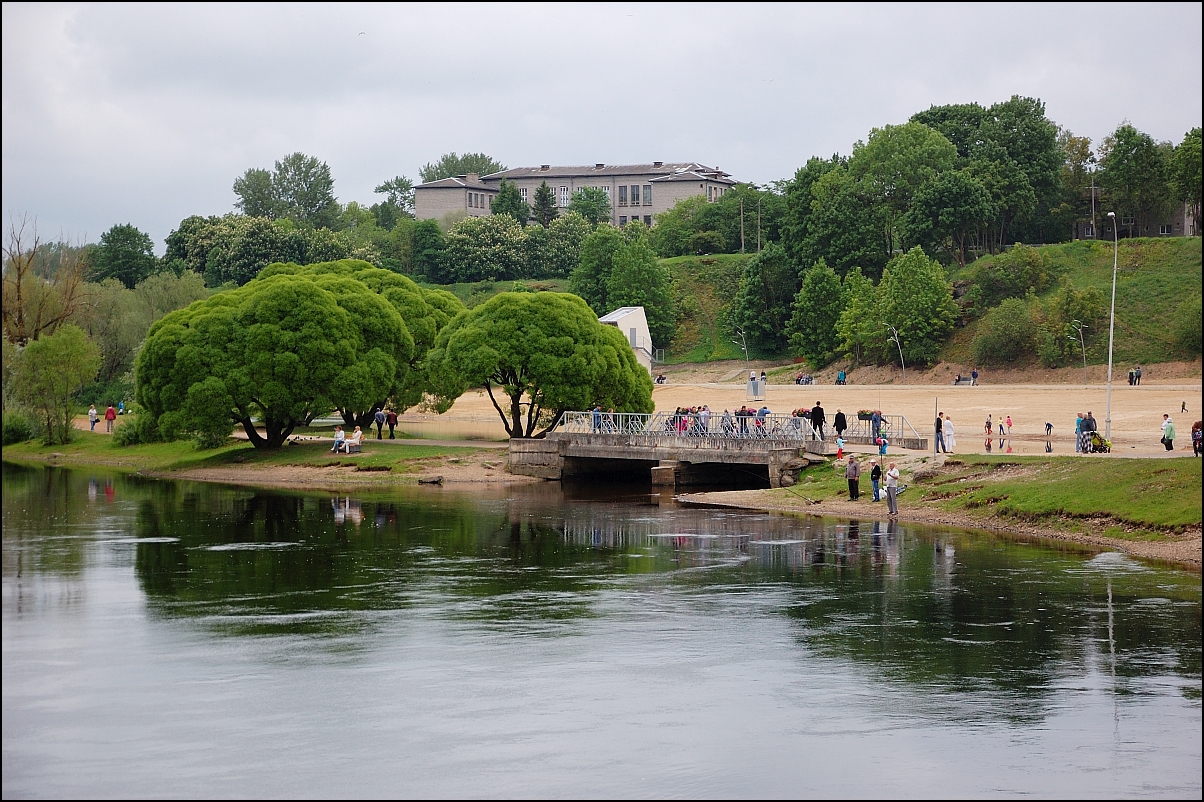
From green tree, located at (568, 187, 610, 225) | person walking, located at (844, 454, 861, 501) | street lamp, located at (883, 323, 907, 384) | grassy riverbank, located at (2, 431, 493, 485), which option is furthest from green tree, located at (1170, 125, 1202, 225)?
green tree, located at (568, 187, 610, 225)

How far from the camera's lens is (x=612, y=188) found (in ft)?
584

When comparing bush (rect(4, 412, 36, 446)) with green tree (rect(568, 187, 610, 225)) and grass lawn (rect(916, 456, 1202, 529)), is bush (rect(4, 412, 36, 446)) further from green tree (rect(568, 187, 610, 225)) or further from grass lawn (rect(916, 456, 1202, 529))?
green tree (rect(568, 187, 610, 225))

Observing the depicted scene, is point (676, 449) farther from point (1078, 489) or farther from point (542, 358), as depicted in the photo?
point (1078, 489)

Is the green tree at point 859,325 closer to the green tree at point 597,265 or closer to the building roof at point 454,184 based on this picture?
the green tree at point 597,265

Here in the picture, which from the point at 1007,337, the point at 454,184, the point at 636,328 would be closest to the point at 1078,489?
the point at 1007,337

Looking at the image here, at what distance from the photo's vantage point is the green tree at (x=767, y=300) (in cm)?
11855

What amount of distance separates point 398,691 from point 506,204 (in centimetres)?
14504

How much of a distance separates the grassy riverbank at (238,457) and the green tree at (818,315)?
177ft

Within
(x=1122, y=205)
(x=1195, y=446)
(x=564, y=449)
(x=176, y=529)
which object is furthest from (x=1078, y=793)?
(x=1122, y=205)

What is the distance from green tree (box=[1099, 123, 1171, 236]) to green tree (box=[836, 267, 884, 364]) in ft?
87.0

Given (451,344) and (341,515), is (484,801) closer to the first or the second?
(341,515)

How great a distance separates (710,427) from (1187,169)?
63084 mm

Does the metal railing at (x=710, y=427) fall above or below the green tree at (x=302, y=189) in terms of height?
below

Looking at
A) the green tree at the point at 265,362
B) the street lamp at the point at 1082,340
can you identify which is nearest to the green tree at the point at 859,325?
the street lamp at the point at 1082,340
